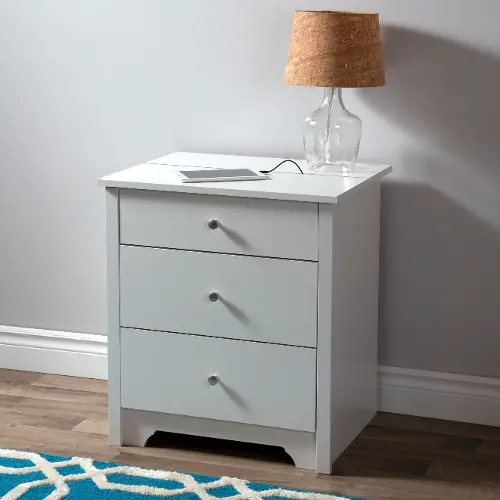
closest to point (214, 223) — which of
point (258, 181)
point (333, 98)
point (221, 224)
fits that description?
point (221, 224)

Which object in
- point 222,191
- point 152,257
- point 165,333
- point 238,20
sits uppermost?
point 238,20

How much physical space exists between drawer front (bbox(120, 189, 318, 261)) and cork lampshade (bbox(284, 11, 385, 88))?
14.2 inches

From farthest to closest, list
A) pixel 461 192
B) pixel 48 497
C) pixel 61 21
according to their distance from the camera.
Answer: pixel 61 21 < pixel 461 192 < pixel 48 497

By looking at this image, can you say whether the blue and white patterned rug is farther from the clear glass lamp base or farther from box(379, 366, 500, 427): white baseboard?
the clear glass lamp base

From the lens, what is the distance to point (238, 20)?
9.19 ft

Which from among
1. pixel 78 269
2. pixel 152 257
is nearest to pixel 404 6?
pixel 152 257

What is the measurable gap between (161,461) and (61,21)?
4.23ft

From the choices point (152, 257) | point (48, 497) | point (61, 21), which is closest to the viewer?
point (48, 497)

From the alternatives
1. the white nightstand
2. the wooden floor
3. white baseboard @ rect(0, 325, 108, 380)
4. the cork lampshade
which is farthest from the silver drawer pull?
white baseboard @ rect(0, 325, 108, 380)

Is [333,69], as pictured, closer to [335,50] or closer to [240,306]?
[335,50]

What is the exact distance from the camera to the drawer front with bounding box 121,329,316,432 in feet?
8.02

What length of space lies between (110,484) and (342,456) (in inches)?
23.1

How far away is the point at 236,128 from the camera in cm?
287

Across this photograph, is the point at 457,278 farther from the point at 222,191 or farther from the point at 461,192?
the point at 222,191
